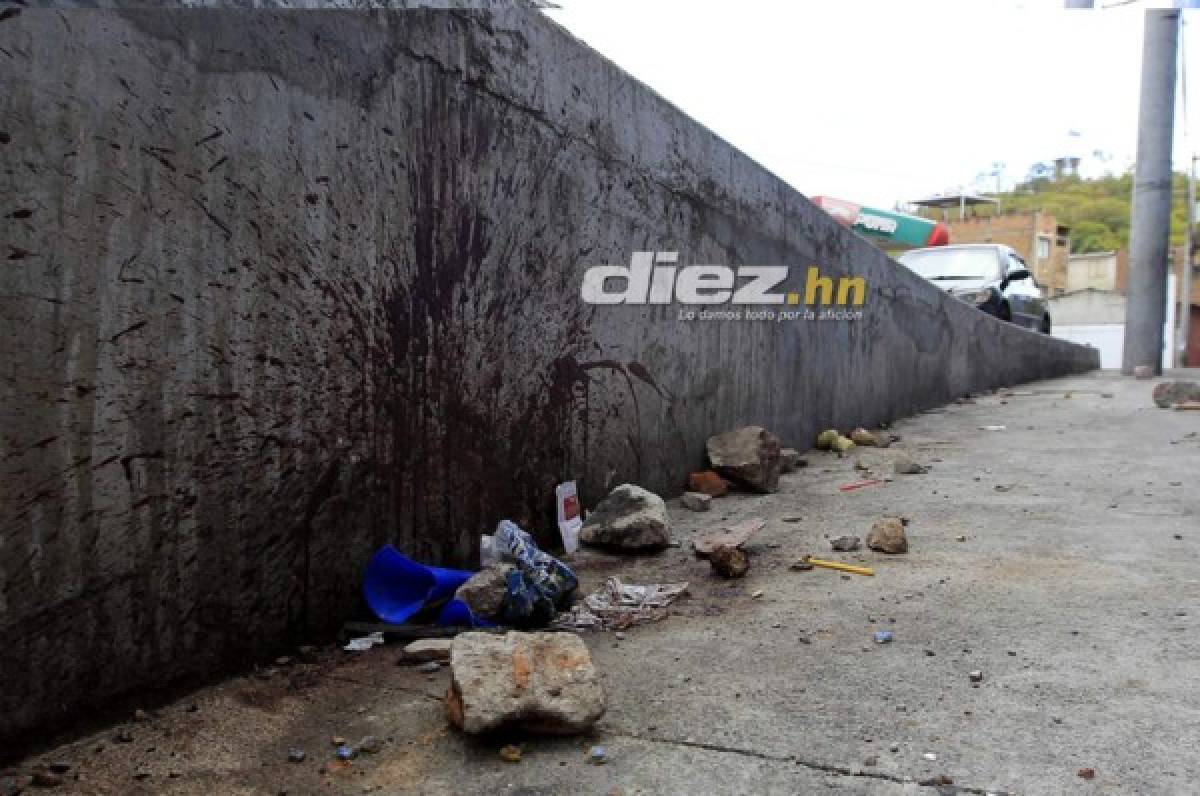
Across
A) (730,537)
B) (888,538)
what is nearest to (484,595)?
(730,537)

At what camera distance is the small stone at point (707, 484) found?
4.80m

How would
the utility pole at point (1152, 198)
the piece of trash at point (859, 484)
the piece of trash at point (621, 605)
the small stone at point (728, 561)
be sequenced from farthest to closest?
1. the utility pole at point (1152, 198)
2. the piece of trash at point (859, 484)
3. the small stone at point (728, 561)
4. the piece of trash at point (621, 605)

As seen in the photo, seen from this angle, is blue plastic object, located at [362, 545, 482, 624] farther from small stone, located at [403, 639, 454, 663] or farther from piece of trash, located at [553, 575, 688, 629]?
piece of trash, located at [553, 575, 688, 629]

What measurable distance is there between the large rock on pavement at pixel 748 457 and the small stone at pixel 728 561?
1510mm

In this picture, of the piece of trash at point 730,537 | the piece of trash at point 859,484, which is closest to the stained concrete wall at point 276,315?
the piece of trash at point 730,537

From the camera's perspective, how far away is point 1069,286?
45.3m

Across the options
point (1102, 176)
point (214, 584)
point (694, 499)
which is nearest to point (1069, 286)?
point (1102, 176)

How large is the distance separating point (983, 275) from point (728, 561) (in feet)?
33.8

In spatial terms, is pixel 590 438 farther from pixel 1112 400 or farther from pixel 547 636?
pixel 1112 400

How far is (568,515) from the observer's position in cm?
370

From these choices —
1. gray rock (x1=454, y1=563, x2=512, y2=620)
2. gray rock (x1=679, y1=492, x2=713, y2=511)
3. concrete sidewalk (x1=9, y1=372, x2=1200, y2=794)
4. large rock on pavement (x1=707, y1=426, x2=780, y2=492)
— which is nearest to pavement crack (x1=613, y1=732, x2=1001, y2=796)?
concrete sidewalk (x1=9, y1=372, x2=1200, y2=794)

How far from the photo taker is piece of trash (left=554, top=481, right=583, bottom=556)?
3646 mm

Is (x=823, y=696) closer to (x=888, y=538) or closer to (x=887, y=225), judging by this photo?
(x=888, y=538)
